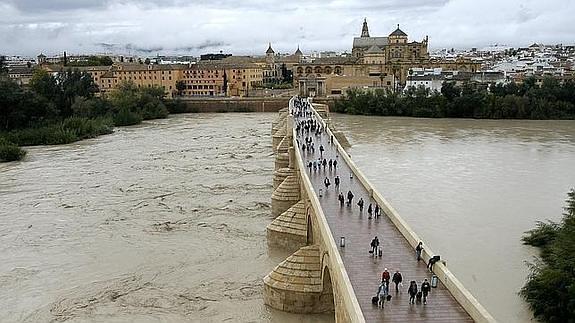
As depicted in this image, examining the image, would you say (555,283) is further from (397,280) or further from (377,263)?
(397,280)

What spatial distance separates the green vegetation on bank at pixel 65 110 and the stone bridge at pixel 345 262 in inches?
679

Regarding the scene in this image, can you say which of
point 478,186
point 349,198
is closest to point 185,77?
point 478,186

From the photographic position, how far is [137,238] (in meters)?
14.3

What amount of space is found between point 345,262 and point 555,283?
3660 millimetres

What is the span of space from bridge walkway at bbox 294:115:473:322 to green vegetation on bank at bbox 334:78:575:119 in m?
29.4

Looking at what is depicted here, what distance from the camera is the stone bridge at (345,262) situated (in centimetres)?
691

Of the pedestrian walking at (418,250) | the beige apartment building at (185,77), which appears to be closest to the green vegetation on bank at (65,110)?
the beige apartment building at (185,77)

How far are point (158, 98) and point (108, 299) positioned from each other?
35795mm

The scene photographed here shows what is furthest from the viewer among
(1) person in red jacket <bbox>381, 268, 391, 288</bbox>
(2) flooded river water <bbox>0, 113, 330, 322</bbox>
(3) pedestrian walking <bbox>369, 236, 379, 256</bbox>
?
(2) flooded river water <bbox>0, 113, 330, 322</bbox>

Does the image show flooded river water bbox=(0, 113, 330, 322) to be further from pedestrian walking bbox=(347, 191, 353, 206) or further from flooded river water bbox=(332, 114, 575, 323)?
flooded river water bbox=(332, 114, 575, 323)

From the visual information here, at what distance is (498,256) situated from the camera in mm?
12117

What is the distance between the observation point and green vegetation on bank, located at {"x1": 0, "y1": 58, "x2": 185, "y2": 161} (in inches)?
1202

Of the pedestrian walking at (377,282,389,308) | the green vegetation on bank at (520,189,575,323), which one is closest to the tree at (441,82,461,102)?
the green vegetation on bank at (520,189,575,323)

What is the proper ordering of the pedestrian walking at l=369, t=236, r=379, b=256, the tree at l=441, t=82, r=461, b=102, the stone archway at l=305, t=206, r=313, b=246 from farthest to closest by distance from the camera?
1. the tree at l=441, t=82, r=461, b=102
2. the stone archway at l=305, t=206, r=313, b=246
3. the pedestrian walking at l=369, t=236, r=379, b=256
